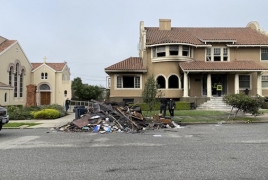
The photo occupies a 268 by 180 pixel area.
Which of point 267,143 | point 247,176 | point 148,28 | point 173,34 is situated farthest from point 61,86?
point 247,176

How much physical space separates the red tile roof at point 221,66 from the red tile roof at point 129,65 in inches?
176

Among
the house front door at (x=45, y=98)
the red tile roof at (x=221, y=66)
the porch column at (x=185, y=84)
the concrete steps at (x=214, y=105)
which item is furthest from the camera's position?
the house front door at (x=45, y=98)

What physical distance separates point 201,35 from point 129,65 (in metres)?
8.85

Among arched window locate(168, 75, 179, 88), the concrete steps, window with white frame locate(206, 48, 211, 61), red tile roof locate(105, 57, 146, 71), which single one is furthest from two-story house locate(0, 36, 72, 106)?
window with white frame locate(206, 48, 211, 61)

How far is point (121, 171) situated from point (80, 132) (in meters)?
8.24

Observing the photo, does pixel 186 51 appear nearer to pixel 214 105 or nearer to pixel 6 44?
pixel 214 105

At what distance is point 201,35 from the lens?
33.2 metres

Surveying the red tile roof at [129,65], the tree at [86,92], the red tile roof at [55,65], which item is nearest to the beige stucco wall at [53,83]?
the red tile roof at [55,65]

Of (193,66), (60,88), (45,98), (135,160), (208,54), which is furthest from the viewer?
(60,88)

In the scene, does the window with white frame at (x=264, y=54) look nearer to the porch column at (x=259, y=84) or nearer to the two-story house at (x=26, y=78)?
the porch column at (x=259, y=84)

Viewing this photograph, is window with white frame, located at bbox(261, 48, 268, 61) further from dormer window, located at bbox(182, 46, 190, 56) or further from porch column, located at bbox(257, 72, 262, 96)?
dormer window, located at bbox(182, 46, 190, 56)

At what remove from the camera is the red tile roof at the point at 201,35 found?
3152 cm

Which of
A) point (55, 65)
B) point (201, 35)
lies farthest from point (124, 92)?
point (55, 65)

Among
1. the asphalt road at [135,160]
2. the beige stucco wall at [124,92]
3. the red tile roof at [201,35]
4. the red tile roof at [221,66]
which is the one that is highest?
the red tile roof at [201,35]
